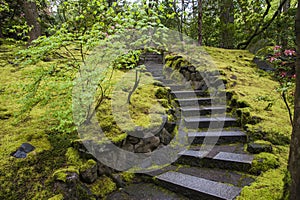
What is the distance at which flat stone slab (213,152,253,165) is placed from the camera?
2.84 meters

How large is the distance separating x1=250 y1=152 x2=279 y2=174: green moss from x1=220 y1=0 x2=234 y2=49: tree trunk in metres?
7.24

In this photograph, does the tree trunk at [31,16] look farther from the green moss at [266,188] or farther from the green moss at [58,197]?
the green moss at [266,188]

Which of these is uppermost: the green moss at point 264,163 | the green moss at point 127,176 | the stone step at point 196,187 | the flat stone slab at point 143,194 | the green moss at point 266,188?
the green moss at point 264,163

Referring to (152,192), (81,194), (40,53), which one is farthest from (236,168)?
(40,53)

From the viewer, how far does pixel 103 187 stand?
2.71 meters

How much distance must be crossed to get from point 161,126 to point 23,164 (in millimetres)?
2082

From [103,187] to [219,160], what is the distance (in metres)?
1.68

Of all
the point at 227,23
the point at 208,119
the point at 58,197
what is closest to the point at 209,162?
the point at 208,119

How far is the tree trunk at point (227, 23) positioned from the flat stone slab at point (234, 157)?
7.13 m

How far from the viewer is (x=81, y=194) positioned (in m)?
2.43

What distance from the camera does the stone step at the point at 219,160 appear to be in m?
2.84

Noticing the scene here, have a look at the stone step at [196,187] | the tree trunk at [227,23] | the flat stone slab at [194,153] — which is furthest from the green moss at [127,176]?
the tree trunk at [227,23]

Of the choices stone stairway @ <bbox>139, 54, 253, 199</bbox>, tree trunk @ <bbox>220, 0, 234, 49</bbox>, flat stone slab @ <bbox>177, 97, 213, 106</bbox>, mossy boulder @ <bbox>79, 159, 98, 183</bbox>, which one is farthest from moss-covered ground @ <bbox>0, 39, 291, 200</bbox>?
tree trunk @ <bbox>220, 0, 234, 49</bbox>

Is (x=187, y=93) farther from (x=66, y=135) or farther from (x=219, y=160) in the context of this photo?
(x=66, y=135)
